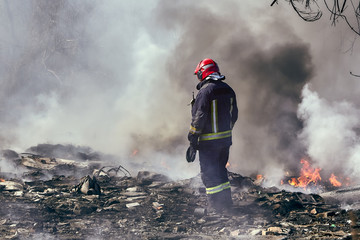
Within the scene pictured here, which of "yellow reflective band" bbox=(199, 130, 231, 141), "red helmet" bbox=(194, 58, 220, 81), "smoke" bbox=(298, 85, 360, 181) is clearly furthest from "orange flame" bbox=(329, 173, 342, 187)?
"red helmet" bbox=(194, 58, 220, 81)

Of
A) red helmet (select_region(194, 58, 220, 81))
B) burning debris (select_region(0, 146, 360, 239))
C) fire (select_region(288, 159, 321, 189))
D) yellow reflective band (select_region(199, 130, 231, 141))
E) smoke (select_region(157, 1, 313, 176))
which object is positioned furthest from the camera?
smoke (select_region(157, 1, 313, 176))

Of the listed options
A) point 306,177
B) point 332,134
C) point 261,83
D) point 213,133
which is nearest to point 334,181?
point 306,177

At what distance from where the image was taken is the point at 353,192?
5.37 meters

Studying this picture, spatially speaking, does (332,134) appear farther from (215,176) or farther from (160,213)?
(160,213)

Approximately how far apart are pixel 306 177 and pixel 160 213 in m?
5.12

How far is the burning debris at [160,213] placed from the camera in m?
4.05

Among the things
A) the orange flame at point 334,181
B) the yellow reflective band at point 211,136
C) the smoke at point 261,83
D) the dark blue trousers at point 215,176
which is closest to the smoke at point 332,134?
the orange flame at point 334,181

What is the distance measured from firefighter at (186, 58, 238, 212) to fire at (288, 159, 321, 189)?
414 cm

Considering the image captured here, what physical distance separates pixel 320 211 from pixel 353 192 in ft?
3.54

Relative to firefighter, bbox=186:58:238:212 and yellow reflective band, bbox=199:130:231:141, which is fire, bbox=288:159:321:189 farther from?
yellow reflective band, bbox=199:130:231:141

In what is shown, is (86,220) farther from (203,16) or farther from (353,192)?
(203,16)

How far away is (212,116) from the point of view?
189 inches

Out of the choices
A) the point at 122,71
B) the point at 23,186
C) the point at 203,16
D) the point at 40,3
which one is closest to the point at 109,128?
the point at 203,16

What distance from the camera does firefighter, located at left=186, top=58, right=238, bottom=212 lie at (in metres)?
4.74
